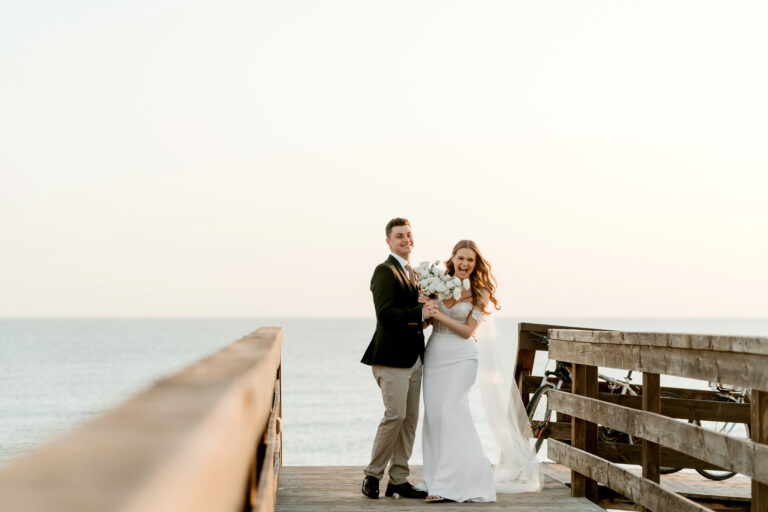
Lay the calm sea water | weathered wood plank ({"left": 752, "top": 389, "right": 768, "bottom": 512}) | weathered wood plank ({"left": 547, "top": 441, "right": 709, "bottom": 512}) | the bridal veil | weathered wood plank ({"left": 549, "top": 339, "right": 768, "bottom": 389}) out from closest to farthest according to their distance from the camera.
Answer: weathered wood plank ({"left": 752, "top": 389, "right": 768, "bottom": 512}) → weathered wood plank ({"left": 549, "top": 339, "right": 768, "bottom": 389}) → weathered wood plank ({"left": 547, "top": 441, "right": 709, "bottom": 512}) → the bridal veil → the calm sea water

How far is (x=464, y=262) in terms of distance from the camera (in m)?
6.89

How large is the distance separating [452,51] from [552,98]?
7.62 m

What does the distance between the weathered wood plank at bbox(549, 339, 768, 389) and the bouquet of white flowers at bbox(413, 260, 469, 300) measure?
2.49ft

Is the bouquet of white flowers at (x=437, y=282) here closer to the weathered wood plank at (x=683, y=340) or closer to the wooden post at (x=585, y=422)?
the weathered wood plank at (x=683, y=340)

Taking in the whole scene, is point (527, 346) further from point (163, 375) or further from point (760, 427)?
point (163, 375)

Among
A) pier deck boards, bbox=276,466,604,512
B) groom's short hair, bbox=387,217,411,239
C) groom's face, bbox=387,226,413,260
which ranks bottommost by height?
pier deck boards, bbox=276,466,604,512

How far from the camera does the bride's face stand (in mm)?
6895

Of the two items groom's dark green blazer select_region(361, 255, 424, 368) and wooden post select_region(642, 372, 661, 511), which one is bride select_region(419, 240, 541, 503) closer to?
groom's dark green blazer select_region(361, 255, 424, 368)

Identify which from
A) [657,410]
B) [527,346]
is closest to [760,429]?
[657,410]

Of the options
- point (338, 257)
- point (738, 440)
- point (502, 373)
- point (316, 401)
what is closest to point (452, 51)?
point (316, 401)

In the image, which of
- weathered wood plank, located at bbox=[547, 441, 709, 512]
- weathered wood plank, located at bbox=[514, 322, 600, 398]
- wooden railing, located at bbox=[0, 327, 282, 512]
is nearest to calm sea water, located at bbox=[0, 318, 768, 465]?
wooden railing, located at bbox=[0, 327, 282, 512]

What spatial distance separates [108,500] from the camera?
2.24 ft

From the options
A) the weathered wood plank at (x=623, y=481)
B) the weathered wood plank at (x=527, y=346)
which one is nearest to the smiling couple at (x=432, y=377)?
the weathered wood plank at (x=623, y=481)

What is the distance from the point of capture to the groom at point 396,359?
661 centimetres
